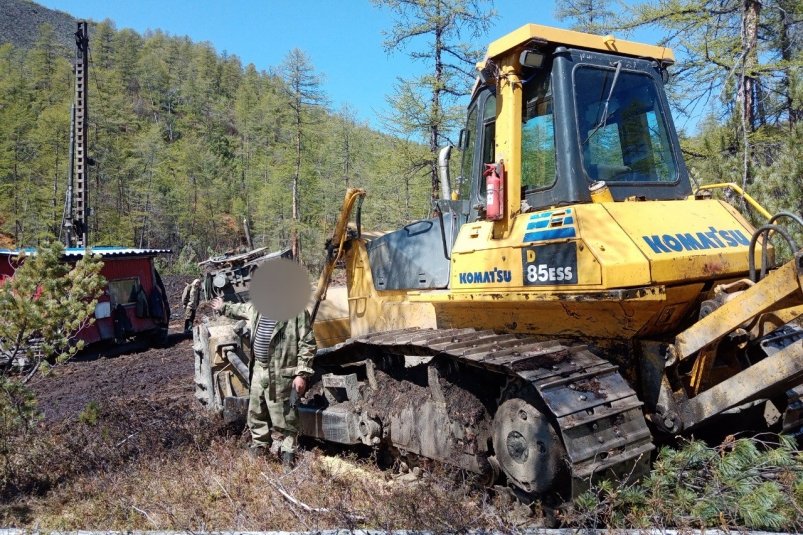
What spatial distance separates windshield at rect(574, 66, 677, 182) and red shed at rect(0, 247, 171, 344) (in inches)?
472

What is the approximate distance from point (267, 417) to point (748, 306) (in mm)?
4055

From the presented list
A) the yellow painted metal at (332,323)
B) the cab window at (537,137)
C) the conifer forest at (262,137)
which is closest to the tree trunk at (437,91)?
the conifer forest at (262,137)

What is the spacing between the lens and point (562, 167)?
157 inches

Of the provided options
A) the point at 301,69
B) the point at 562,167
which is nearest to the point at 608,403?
the point at 562,167

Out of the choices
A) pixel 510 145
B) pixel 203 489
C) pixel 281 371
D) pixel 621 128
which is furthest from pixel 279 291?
pixel 621 128

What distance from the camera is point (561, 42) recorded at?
13.4 feet

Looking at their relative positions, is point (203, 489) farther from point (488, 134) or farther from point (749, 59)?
point (749, 59)

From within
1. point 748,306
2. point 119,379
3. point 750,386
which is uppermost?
point 748,306

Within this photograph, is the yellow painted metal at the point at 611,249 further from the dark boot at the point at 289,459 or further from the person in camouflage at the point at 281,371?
the dark boot at the point at 289,459

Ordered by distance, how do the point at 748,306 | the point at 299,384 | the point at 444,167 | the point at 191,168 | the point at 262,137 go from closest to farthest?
the point at 748,306 → the point at 444,167 → the point at 299,384 → the point at 191,168 → the point at 262,137

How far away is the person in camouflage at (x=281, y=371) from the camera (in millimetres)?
5422

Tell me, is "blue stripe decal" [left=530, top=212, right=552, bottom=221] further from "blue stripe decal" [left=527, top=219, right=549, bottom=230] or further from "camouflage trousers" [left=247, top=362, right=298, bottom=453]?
"camouflage trousers" [left=247, top=362, right=298, bottom=453]

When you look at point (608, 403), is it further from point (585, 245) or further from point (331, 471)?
point (331, 471)

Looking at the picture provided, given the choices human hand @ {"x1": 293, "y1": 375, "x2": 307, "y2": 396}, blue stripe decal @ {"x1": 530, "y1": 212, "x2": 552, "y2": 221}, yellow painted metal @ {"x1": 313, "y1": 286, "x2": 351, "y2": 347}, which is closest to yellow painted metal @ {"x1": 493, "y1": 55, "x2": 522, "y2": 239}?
blue stripe decal @ {"x1": 530, "y1": 212, "x2": 552, "y2": 221}
